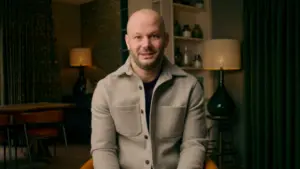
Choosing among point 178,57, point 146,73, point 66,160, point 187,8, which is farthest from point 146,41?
point 66,160

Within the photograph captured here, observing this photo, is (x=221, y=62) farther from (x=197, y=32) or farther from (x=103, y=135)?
(x=103, y=135)

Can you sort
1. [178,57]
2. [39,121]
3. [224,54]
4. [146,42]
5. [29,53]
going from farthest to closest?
[29,53], [178,57], [39,121], [224,54], [146,42]

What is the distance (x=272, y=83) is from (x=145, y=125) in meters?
2.42

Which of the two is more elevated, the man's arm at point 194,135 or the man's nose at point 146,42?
the man's nose at point 146,42

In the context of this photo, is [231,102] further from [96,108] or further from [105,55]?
[105,55]

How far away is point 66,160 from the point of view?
15.3ft

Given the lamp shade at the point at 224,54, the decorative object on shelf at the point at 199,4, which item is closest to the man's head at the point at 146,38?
the lamp shade at the point at 224,54

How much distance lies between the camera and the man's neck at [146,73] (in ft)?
5.17

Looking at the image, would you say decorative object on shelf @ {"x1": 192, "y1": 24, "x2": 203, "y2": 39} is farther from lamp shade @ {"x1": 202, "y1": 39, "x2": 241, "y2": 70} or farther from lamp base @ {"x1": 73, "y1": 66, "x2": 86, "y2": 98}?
lamp base @ {"x1": 73, "y1": 66, "x2": 86, "y2": 98}

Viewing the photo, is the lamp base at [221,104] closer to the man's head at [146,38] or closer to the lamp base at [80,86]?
the man's head at [146,38]

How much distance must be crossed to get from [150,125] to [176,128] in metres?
0.12

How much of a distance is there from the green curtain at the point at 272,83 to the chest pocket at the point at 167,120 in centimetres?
219

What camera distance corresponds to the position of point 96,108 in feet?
5.16

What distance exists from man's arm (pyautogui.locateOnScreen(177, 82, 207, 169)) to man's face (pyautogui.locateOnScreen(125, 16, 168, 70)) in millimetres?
236
